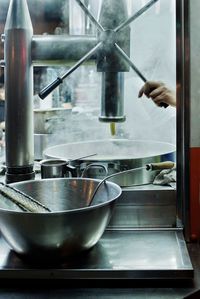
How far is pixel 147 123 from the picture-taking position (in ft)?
4.87

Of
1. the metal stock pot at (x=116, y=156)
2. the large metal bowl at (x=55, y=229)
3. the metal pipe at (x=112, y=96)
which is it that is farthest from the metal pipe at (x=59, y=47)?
the large metal bowl at (x=55, y=229)

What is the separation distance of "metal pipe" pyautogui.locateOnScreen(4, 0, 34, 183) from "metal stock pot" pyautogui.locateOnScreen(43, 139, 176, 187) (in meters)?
0.12

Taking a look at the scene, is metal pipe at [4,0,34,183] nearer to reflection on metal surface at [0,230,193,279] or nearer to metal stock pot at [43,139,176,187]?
metal stock pot at [43,139,176,187]

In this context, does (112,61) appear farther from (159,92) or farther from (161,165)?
(161,165)

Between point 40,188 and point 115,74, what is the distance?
43 cm

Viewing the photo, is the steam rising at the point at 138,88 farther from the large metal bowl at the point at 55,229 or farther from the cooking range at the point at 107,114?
the large metal bowl at the point at 55,229

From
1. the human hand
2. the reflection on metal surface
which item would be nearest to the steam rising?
the human hand

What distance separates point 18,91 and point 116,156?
15.5 inches

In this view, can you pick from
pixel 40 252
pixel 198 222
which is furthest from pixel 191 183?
pixel 40 252

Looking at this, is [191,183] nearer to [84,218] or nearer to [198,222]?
[198,222]

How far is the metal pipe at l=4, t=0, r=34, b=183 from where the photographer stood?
1207 mm

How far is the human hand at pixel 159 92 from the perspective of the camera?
48.8 inches

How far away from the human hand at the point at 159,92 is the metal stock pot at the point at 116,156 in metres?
0.16

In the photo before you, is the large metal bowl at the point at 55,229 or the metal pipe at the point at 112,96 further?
the metal pipe at the point at 112,96
